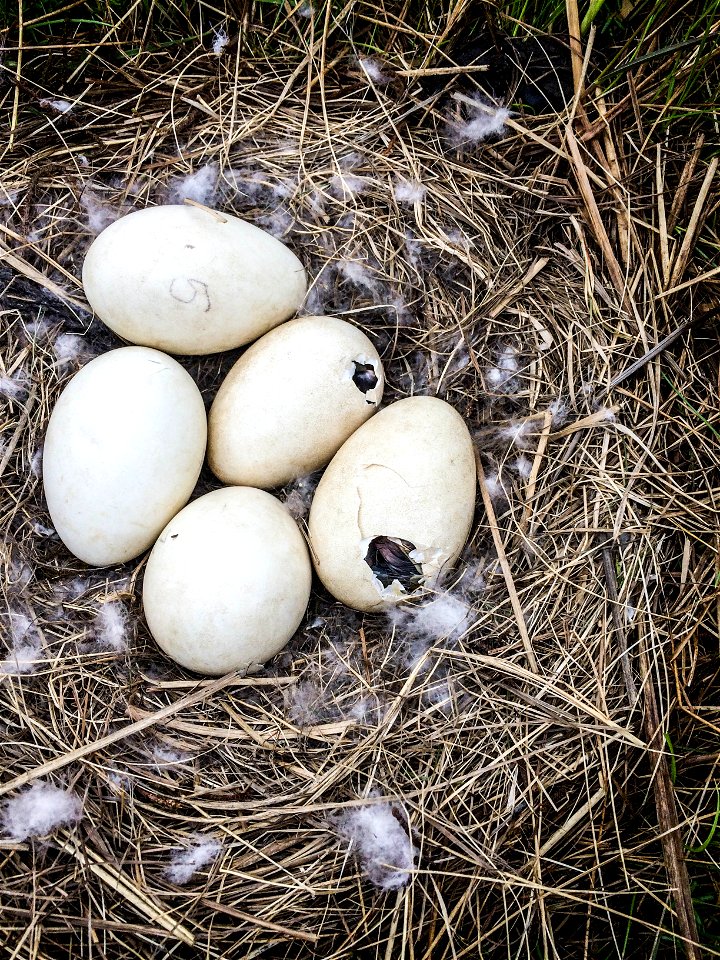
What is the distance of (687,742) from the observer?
1474 mm

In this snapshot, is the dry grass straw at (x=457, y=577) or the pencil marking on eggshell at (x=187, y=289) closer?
the dry grass straw at (x=457, y=577)

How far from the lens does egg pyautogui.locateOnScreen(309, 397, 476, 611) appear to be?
4.75 feet

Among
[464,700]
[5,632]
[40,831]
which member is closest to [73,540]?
[5,632]

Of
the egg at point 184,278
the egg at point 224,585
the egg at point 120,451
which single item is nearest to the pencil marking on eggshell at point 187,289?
the egg at point 184,278

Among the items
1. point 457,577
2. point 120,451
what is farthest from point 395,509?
point 120,451

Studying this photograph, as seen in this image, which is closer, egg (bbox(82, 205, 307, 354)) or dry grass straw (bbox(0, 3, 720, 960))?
dry grass straw (bbox(0, 3, 720, 960))

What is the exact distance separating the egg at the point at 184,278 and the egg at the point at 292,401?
0.10 metres

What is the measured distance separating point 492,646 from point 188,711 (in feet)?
2.15

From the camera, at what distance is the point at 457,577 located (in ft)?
5.20

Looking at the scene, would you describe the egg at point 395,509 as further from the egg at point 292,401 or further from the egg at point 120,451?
the egg at point 120,451

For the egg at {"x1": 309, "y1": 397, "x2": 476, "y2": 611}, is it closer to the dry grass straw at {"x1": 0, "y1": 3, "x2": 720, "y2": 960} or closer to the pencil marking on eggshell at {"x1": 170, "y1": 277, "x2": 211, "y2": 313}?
the dry grass straw at {"x1": 0, "y1": 3, "x2": 720, "y2": 960}

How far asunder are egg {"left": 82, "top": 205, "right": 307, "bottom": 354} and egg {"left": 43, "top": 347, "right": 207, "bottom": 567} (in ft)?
0.25

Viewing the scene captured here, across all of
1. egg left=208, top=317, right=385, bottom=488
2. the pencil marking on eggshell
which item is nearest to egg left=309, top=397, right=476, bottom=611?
egg left=208, top=317, right=385, bottom=488

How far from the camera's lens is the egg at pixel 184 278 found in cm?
147
